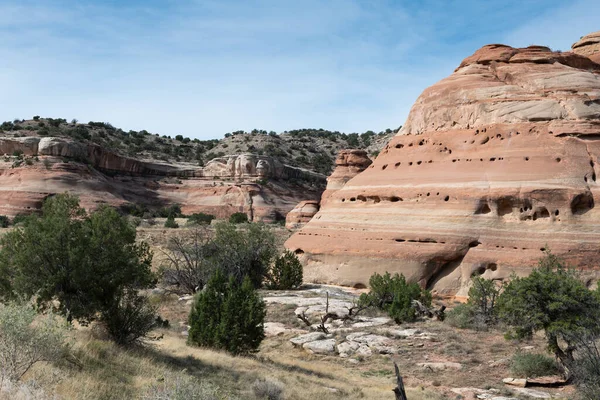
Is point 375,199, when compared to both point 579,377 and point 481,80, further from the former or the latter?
point 579,377

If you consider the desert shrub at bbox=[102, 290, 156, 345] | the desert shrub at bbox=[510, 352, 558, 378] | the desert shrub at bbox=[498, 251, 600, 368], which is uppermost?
the desert shrub at bbox=[498, 251, 600, 368]

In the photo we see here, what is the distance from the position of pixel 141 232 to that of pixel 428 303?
24812 mm

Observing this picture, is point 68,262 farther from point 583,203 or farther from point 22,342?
point 583,203

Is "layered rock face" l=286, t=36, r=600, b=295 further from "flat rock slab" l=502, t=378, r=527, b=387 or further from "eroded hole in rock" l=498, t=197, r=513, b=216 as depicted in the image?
"flat rock slab" l=502, t=378, r=527, b=387

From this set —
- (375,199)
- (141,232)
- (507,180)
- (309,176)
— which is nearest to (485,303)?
(507,180)

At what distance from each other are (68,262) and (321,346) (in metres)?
7.16

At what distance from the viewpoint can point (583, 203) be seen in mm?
20734

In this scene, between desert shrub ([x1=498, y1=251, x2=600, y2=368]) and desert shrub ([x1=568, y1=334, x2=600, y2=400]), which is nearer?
desert shrub ([x1=568, y1=334, x2=600, y2=400])

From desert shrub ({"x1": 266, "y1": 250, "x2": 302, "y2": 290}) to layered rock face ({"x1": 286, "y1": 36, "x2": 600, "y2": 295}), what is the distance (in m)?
1.47

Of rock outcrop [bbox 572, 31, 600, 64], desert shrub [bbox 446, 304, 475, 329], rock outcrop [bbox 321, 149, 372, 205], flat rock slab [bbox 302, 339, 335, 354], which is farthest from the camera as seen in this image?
rock outcrop [bbox 321, 149, 372, 205]

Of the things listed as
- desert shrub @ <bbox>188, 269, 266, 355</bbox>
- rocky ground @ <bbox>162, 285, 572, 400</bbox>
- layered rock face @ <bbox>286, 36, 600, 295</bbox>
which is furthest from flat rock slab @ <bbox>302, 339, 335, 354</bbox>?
layered rock face @ <bbox>286, 36, 600, 295</bbox>

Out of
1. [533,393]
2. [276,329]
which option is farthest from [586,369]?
[276,329]

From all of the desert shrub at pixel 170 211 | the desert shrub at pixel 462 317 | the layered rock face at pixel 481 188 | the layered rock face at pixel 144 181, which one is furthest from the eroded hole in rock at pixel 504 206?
the desert shrub at pixel 170 211

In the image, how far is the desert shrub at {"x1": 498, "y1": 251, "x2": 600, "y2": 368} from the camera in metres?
10.9
